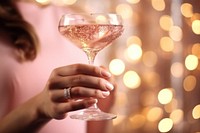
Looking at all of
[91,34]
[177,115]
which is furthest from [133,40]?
[91,34]

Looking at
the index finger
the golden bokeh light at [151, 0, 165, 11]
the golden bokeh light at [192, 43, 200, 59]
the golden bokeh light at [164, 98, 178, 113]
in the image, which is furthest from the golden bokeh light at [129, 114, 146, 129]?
the index finger

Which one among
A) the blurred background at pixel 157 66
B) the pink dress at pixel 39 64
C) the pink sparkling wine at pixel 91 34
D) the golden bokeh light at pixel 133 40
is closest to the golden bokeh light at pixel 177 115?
the blurred background at pixel 157 66

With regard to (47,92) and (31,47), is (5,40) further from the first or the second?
(47,92)

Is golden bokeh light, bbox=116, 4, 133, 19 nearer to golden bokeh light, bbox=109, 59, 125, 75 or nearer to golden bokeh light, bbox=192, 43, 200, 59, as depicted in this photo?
golden bokeh light, bbox=109, 59, 125, 75

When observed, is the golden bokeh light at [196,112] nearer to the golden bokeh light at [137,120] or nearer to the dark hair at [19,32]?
the golden bokeh light at [137,120]

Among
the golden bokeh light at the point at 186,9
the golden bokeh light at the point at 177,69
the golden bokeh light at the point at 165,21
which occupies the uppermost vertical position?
the golden bokeh light at the point at 186,9

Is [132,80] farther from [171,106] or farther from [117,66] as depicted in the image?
[171,106]
